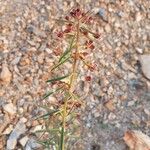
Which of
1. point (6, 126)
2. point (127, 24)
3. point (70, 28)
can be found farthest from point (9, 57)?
point (70, 28)

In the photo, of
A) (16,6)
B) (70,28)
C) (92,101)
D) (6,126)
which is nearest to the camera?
(70,28)

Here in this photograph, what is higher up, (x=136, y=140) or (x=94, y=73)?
(x=94, y=73)

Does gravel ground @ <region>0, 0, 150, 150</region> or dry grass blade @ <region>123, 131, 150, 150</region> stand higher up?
gravel ground @ <region>0, 0, 150, 150</region>

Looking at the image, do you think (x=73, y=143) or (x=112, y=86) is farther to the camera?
(x=112, y=86)

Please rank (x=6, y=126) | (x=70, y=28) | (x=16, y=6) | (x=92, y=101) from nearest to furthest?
1. (x=70, y=28)
2. (x=6, y=126)
3. (x=92, y=101)
4. (x=16, y=6)

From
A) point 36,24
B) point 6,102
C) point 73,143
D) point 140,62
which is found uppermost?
point 36,24

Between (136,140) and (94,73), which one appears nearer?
(136,140)

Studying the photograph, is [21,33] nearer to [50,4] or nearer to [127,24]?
[50,4]

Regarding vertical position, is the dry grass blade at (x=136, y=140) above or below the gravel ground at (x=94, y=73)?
below
